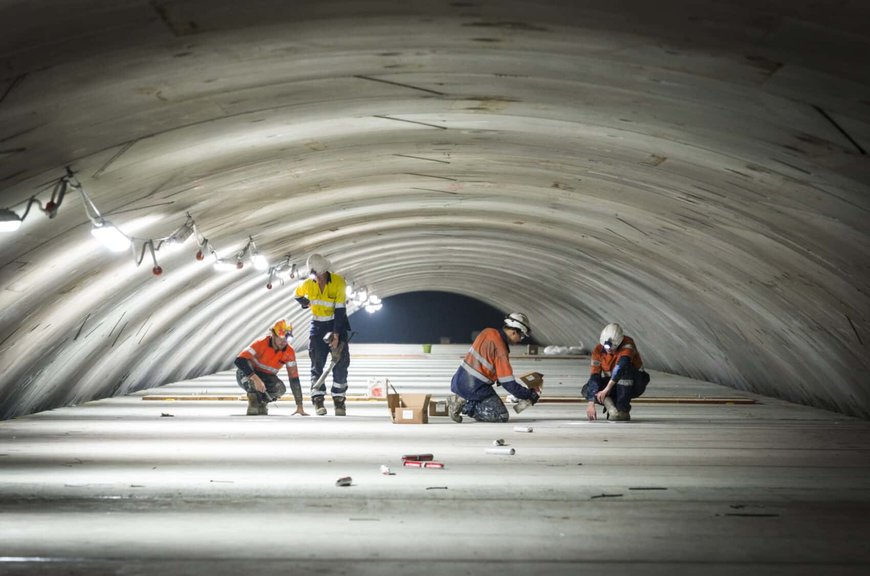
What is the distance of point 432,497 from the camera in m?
7.54

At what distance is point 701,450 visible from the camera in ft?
33.6

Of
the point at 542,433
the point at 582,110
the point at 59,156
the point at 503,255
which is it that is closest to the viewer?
the point at 59,156

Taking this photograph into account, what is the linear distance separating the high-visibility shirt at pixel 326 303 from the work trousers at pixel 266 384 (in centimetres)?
154

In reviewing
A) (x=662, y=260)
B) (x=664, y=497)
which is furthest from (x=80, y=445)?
(x=662, y=260)

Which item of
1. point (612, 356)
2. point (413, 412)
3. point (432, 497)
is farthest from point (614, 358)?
point (432, 497)

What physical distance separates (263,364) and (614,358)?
4.63 m

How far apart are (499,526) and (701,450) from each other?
4.28m

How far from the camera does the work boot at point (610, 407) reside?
1330cm

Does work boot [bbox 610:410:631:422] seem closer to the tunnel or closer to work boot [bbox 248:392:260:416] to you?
the tunnel

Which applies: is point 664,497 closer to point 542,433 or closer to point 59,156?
point 542,433

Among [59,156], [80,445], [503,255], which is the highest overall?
[503,255]

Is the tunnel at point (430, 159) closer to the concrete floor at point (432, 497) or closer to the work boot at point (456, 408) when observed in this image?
the concrete floor at point (432, 497)

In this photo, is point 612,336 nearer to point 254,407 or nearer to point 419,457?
point 419,457

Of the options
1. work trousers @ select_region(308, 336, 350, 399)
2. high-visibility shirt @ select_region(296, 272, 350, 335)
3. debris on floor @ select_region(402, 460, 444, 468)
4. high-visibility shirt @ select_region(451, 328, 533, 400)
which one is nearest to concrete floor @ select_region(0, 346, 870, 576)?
debris on floor @ select_region(402, 460, 444, 468)
